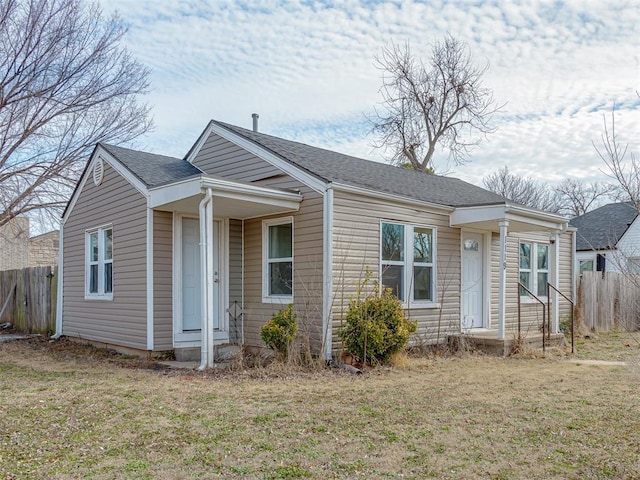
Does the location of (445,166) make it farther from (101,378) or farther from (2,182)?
(101,378)

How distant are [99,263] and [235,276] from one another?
119 inches

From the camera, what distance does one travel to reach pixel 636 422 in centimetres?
534

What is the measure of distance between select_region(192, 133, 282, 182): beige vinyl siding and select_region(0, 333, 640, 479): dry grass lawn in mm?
3656

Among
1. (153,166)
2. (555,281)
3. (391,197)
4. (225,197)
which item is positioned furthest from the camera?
(555,281)

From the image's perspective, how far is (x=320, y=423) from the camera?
17.3 feet

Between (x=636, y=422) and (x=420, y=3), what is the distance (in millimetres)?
7629

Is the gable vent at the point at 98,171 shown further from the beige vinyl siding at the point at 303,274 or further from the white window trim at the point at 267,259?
the white window trim at the point at 267,259

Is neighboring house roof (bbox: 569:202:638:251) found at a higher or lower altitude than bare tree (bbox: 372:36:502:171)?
lower

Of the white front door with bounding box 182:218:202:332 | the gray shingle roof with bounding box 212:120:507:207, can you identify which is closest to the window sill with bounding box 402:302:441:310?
the gray shingle roof with bounding box 212:120:507:207

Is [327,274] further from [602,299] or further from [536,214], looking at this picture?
[602,299]

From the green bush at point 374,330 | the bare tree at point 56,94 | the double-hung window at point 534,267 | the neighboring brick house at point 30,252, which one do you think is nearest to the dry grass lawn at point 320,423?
the green bush at point 374,330

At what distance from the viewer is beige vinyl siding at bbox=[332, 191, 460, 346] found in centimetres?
871

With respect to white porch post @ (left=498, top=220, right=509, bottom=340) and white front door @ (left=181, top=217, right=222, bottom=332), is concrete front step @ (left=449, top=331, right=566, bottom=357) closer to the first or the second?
white porch post @ (left=498, top=220, right=509, bottom=340)

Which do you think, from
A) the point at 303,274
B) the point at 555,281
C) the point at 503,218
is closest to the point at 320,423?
the point at 303,274
